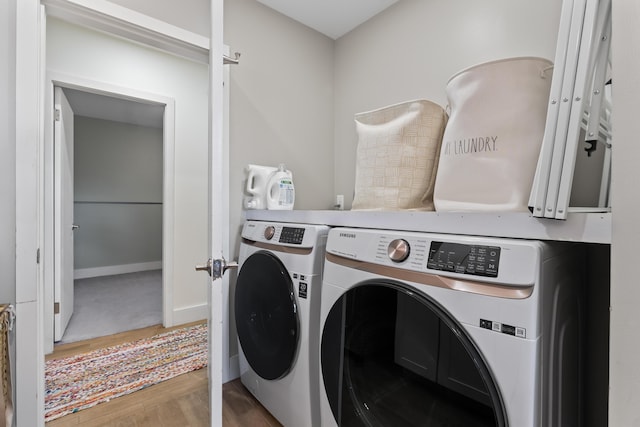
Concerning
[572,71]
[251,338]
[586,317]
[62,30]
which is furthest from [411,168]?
[62,30]

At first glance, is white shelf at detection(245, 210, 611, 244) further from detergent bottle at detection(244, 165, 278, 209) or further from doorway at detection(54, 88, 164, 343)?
doorway at detection(54, 88, 164, 343)

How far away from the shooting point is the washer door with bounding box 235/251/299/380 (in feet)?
4.18

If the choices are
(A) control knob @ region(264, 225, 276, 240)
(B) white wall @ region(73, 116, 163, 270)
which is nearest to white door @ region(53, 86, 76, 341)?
(A) control knob @ region(264, 225, 276, 240)

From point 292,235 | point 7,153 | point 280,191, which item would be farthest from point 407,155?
point 7,153

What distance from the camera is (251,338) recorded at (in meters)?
1.52

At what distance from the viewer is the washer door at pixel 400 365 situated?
2.36ft

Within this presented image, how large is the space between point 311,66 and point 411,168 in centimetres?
148

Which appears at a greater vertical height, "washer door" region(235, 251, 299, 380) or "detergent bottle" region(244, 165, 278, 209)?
"detergent bottle" region(244, 165, 278, 209)

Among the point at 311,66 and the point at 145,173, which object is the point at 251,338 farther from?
the point at 145,173

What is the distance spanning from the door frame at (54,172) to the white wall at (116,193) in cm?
252

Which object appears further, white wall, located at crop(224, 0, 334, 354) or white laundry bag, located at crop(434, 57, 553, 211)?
white wall, located at crop(224, 0, 334, 354)

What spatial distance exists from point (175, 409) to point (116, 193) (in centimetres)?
430

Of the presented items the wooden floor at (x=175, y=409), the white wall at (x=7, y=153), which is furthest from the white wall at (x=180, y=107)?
the white wall at (x=7, y=153)

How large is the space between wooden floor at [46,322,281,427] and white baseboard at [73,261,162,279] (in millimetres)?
3662
